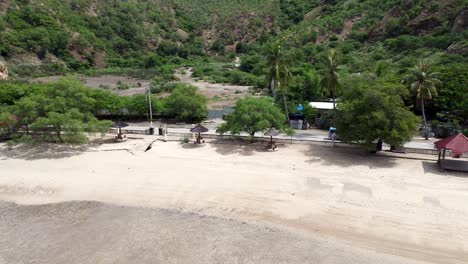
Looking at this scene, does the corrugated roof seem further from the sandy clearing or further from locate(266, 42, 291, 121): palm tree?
the sandy clearing

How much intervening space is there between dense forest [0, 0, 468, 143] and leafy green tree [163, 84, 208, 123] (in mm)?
9723

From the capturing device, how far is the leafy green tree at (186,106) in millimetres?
44725

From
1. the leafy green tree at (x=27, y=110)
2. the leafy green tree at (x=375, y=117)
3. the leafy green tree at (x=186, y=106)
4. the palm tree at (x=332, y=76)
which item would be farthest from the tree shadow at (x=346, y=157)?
the leafy green tree at (x=27, y=110)

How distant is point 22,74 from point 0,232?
9373cm

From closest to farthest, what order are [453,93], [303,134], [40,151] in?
[40,151]
[303,134]
[453,93]

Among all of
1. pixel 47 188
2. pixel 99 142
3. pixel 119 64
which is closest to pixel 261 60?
pixel 119 64

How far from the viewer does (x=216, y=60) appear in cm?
14300

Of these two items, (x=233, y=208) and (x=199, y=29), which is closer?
(x=233, y=208)

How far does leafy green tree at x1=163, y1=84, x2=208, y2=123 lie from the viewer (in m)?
44.7

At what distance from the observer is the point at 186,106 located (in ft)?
147

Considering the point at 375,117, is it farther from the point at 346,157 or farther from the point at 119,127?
the point at 119,127

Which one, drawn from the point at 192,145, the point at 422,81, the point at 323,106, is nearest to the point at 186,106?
the point at 192,145

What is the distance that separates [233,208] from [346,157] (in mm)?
12994

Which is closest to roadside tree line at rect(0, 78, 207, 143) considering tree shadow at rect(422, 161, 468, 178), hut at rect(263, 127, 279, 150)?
hut at rect(263, 127, 279, 150)
